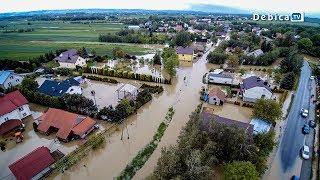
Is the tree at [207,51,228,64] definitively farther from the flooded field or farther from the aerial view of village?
the flooded field

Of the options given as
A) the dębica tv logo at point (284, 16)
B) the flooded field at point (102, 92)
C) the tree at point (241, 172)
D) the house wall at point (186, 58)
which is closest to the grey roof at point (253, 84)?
the tree at point (241, 172)

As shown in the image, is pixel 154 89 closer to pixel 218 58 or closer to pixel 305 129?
pixel 218 58

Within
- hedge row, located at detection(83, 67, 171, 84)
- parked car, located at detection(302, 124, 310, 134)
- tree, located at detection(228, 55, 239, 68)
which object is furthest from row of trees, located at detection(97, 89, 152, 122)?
tree, located at detection(228, 55, 239, 68)

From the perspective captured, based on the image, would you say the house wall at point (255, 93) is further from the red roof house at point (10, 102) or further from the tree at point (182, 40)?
the tree at point (182, 40)

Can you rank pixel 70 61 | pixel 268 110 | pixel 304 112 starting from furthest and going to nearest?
pixel 70 61 < pixel 304 112 < pixel 268 110

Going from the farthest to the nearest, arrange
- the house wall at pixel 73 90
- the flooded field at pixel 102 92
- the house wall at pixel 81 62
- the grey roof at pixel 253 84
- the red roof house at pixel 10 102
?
the house wall at pixel 81 62
the house wall at pixel 73 90
the flooded field at pixel 102 92
the grey roof at pixel 253 84
the red roof house at pixel 10 102

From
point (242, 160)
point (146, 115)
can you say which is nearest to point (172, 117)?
point (146, 115)

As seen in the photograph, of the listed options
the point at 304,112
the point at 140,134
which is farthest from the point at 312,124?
the point at 140,134

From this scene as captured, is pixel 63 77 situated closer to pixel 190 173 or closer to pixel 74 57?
pixel 74 57
